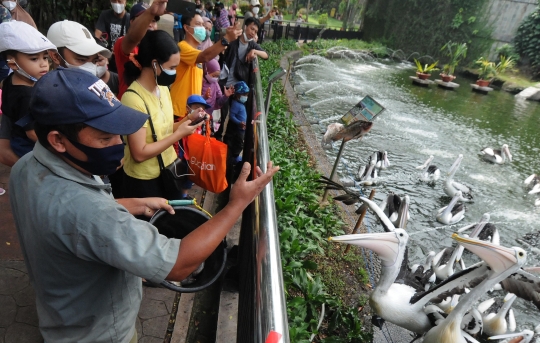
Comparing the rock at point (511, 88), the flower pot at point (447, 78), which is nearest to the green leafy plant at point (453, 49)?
the rock at point (511, 88)

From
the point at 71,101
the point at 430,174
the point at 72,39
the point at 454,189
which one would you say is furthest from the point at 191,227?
the point at 430,174

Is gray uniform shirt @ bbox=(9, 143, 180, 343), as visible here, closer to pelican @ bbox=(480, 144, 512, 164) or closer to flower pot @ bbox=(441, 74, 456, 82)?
pelican @ bbox=(480, 144, 512, 164)

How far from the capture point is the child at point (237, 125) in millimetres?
4562

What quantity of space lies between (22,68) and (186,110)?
4.85 feet

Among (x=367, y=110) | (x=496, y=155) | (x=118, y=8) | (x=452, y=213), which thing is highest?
(x=118, y=8)

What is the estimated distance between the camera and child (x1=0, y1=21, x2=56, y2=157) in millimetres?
2066

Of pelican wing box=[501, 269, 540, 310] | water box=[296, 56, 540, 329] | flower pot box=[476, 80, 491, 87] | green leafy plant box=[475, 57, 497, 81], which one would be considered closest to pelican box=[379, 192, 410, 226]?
water box=[296, 56, 540, 329]

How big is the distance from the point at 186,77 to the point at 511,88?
70.2 ft

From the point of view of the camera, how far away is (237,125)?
4625mm

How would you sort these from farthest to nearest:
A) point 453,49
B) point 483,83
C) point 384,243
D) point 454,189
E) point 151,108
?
point 453,49 < point 483,83 < point 454,189 < point 384,243 < point 151,108

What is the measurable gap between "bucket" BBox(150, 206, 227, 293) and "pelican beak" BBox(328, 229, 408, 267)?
1363 mm

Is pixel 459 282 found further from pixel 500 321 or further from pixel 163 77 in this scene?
pixel 163 77

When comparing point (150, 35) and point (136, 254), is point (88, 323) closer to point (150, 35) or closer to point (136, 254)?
point (136, 254)

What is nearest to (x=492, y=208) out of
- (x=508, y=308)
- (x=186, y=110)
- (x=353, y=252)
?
(x=508, y=308)
